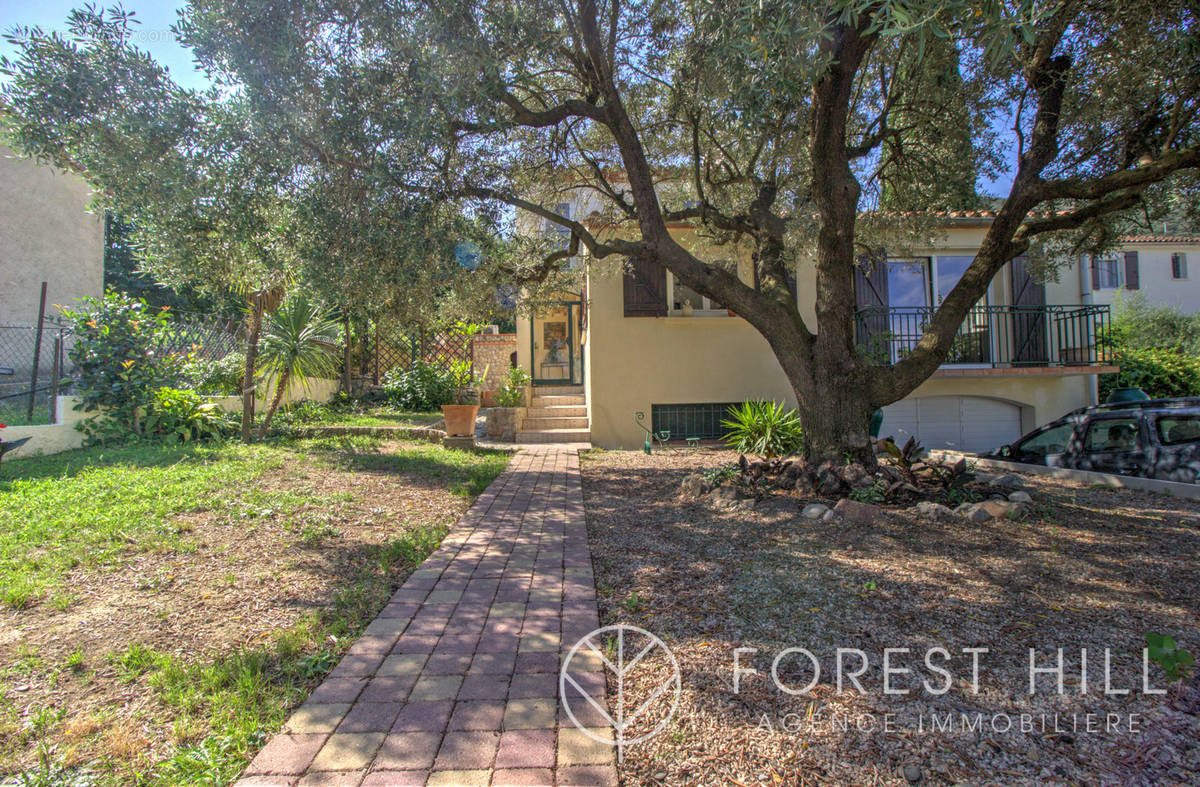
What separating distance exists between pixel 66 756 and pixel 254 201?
4736mm

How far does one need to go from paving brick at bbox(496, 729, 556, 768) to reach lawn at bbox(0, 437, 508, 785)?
88 cm

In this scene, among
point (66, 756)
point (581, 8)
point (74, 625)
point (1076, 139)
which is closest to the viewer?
point (66, 756)

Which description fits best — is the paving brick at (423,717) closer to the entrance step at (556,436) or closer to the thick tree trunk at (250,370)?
the thick tree trunk at (250,370)

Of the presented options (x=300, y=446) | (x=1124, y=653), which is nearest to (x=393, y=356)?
(x=300, y=446)

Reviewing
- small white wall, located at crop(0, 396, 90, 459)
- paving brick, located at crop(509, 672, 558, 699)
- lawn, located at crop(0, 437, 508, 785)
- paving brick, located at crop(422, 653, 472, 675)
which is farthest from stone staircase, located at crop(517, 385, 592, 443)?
paving brick, located at crop(509, 672, 558, 699)

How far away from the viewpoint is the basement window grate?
11.0 m

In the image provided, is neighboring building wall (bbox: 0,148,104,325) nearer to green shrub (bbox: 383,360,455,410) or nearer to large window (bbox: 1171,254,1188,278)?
green shrub (bbox: 383,360,455,410)

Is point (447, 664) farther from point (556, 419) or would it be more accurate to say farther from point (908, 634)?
point (556, 419)

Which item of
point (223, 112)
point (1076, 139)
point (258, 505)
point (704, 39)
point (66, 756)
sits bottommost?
point (66, 756)

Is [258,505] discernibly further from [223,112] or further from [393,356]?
[393,356]

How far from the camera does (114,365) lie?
7793 mm

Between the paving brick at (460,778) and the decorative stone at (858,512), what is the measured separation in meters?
3.64

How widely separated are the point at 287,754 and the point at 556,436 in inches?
360

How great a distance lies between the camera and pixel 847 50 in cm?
507
